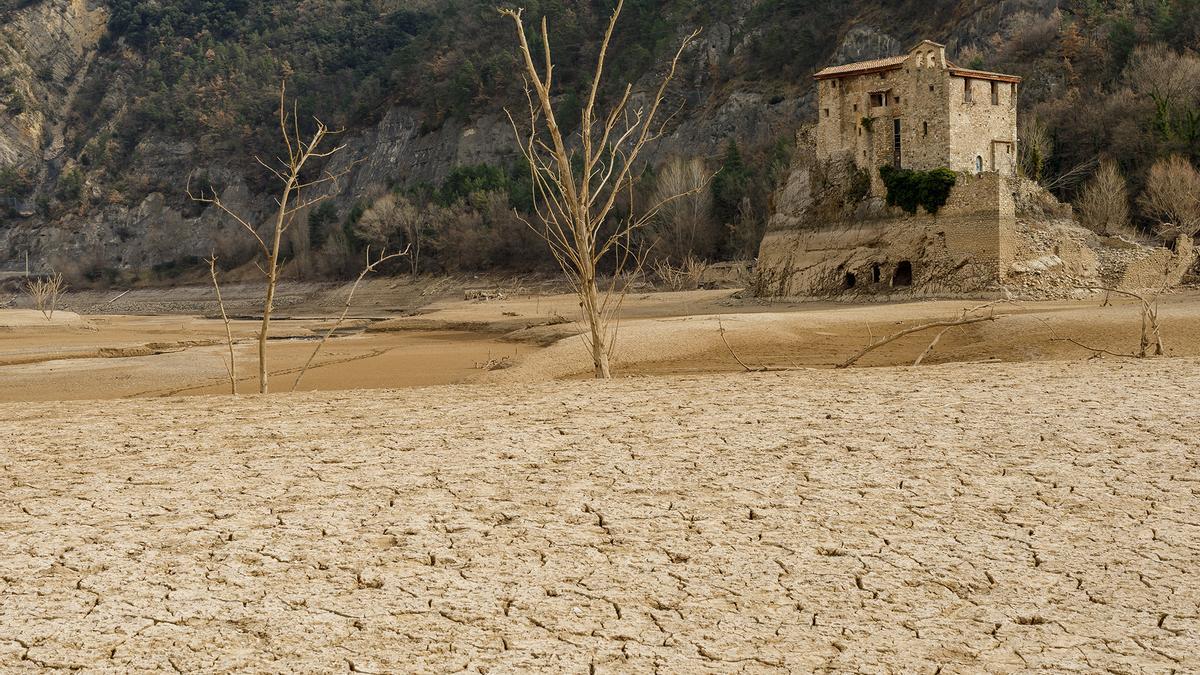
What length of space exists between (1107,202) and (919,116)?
8.04 meters

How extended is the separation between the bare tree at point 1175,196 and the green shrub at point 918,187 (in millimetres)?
6549

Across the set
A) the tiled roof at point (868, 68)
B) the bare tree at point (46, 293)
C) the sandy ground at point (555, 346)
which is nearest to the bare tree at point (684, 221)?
the sandy ground at point (555, 346)

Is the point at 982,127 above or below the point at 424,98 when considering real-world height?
below

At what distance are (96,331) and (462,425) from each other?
123 feet

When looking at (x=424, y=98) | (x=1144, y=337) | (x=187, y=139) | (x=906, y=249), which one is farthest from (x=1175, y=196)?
(x=187, y=139)

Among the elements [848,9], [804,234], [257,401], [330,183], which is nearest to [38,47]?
[330,183]

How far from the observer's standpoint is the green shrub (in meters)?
32.1

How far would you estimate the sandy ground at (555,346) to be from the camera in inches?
753

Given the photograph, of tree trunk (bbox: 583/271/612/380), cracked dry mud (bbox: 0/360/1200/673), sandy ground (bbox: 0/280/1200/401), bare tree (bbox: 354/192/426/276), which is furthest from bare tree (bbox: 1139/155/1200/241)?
bare tree (bbox: 354/192/426/276)

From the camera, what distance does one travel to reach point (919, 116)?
33.2m

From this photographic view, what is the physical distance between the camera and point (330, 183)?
10100 cm

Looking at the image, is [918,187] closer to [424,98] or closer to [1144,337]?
[1144,337]

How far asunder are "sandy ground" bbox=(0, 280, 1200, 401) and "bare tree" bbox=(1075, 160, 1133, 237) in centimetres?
898

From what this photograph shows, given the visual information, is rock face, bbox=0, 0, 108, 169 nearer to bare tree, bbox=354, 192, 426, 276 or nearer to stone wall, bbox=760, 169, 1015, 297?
bare tree, bbox=354, 192, 426, 276
